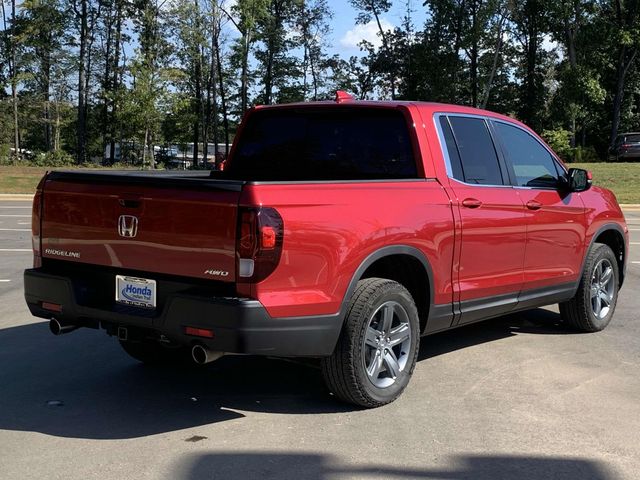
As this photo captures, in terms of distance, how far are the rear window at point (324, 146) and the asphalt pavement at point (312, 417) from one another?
58.6 inches

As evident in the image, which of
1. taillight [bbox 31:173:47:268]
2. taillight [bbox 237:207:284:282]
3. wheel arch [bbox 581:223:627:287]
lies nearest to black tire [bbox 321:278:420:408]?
taillight [bbox 237:207:284:282]

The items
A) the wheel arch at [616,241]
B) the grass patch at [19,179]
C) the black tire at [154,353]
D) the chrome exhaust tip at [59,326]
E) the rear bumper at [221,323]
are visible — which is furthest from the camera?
the grass patch at [19,179]

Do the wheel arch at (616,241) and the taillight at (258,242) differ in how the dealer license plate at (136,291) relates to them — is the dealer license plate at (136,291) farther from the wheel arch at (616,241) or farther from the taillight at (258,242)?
the wheel arch at (616,241)

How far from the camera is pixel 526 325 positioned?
22.6 feet

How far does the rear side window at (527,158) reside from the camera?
5.68 m

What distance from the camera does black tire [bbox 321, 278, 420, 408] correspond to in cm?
420

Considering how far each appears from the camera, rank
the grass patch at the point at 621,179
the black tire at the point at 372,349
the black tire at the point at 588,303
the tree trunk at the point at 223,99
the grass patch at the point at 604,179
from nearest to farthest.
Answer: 1. the black tire at the point at 372,349
2. the black tire at the point at 588,303
3. the grass patch at the point at 621,179
4. the grass patch at the point at 604,179
5. the tree trunk at the point at 223,99

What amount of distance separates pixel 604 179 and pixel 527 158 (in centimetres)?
2215

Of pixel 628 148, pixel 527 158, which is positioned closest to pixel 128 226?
pixel 527 158

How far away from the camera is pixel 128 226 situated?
13.4 feet

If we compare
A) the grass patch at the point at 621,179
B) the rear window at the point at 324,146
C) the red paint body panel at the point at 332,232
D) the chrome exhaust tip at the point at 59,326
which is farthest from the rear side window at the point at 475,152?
the grass patch at the point at 621,179

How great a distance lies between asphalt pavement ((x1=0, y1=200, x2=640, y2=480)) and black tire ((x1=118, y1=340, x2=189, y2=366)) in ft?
0.39

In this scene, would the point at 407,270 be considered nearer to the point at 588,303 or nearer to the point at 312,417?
the point at 312,417

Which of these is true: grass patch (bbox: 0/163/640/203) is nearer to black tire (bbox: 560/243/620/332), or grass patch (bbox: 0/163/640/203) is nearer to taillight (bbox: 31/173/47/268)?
black tire (bbox: 560/243/620/332)
